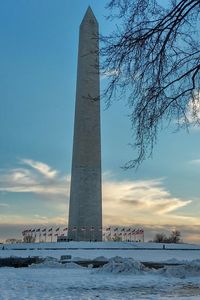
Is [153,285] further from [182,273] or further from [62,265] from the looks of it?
[62,265]

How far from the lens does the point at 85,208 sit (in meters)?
59.6

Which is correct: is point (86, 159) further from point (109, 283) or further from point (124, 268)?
point (109, 283)

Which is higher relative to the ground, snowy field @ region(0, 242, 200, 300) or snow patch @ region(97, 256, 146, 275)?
snow patch @ region(97, 256, 146, 275)

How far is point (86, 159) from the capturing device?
60.2 metres

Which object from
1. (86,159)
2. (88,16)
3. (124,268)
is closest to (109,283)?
(124,268)

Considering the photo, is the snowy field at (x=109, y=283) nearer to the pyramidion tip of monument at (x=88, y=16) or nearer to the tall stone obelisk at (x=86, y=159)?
the tall stone obelisk at (x=86, y=159)

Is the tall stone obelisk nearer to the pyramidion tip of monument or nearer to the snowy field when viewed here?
the pyramidion tip of monument

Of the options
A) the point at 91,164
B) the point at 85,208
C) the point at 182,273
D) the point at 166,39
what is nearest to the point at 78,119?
the point at 91,164

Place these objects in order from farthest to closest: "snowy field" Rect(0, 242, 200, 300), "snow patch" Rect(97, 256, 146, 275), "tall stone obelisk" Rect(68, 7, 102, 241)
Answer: "tall stone obelisk" Rect(68, 7, 102, 241) < "snow patch" Rect(97, 256, 146, 275) < "snowy field" Rect(0, 242, 200, 300)

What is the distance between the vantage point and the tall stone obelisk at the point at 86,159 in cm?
5947

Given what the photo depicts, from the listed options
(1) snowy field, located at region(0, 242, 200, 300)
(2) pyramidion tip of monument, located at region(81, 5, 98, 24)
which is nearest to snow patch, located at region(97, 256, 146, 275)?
(1) snowy field, located at region(0, 242, 200, 300)

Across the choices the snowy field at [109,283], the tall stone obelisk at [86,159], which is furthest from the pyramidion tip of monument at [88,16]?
the snowy field at [109,283]

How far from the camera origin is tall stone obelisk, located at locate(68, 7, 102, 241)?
2341 inches

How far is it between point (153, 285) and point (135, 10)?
664 centimetres
